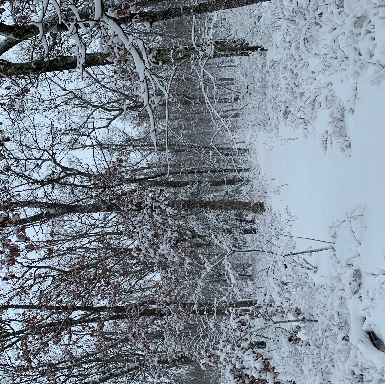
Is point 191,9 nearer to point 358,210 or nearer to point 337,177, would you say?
point 337,177

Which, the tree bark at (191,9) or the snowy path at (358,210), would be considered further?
the tree bark at (191,9)

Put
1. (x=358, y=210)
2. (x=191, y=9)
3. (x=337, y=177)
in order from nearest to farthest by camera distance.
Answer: (x=358, y=210), (x=337, y=177), (x=191, y=9)

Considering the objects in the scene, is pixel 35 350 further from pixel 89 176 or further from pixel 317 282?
pixel 317 282

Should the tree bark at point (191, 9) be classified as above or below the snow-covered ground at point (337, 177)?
above

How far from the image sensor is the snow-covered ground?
14.5 feet

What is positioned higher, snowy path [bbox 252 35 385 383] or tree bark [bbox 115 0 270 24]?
tree bark [bbox 115 0 270 24]

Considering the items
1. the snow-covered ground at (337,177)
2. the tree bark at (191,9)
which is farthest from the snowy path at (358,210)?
the tree bark at (191,9)

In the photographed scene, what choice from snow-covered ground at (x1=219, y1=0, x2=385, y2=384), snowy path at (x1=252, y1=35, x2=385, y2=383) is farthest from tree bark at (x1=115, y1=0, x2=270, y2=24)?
snowy path at (x1=252, y1=35, x2=385, y2=383)

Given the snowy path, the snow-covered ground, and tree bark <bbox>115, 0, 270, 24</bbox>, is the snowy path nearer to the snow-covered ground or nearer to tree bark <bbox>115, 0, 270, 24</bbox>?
the snow-covered ground

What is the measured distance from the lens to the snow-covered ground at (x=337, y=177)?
4.42 metres

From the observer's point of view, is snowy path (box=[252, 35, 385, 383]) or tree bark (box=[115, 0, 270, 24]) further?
tree bark (box=[115, 0, 270, 24])

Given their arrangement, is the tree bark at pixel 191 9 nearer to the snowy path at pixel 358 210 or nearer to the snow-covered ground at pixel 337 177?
the snow-covered ground at pixel 337 177

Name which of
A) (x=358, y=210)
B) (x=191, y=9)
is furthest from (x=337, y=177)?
(x=191, y=9)

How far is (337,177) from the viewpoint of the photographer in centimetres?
559
